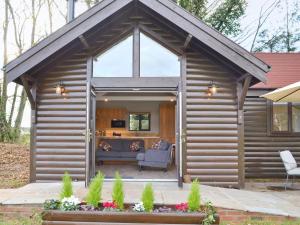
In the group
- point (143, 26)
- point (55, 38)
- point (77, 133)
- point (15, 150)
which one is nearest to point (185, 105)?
point (143, 26)

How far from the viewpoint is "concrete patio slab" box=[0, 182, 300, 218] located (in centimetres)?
511

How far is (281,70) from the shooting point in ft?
32.8

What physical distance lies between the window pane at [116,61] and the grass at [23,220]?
11.0ft

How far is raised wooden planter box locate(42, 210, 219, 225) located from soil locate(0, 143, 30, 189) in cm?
317

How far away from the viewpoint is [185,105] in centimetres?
712

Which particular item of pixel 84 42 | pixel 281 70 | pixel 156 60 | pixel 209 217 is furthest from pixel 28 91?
pixel 281 70

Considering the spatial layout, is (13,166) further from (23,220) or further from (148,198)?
(148,198)

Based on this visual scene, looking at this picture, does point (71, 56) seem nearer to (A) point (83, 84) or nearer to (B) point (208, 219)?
(A) point (83, 84)

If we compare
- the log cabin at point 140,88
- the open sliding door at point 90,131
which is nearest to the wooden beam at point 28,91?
the log cabin at point 140,88

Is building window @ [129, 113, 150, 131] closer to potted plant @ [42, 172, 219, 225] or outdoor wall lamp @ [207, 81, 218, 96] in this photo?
outdoor wall lamp @ [207, 81, 218, 96]

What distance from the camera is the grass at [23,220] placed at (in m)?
4.73

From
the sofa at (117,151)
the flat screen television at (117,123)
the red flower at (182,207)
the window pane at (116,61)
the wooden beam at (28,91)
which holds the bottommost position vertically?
the red flower at (182,207)

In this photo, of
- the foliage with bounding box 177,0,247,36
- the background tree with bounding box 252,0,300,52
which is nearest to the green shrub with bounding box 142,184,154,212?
the foliage with bounding box 177,0,247,36

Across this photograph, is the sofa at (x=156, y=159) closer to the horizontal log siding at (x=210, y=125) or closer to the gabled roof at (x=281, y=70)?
the horizontal log siding at (x=210, y=125)
